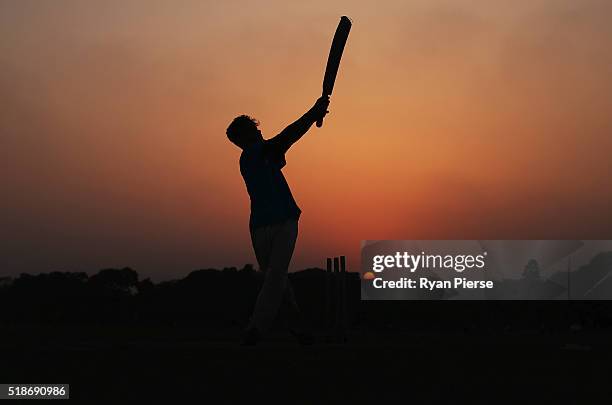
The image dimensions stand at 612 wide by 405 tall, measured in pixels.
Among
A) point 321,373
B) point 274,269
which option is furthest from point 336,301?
point 321,373

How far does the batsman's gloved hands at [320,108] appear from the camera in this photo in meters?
11.4

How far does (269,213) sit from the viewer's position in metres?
11.9

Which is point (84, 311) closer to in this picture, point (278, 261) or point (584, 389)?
point (278, 261)

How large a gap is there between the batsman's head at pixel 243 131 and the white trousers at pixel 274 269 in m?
1.07

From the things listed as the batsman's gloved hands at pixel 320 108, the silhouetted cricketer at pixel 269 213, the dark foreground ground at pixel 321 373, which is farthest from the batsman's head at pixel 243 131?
the dark foreground ground at pixel 321 373

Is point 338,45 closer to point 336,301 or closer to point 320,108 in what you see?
point 320,108

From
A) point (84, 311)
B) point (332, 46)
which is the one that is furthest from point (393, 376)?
point (84, 311)

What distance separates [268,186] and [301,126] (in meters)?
0.90

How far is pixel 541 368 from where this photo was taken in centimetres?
897

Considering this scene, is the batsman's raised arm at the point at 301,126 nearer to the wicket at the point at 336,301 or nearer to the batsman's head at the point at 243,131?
the batsman's head at the point at 243,131

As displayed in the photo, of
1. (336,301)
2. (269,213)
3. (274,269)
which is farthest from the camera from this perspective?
(336,301)

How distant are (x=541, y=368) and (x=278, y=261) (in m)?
3.71

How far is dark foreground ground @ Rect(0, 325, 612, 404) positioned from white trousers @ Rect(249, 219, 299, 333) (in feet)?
2.34

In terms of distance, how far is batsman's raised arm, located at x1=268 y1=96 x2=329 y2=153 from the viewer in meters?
11.4
